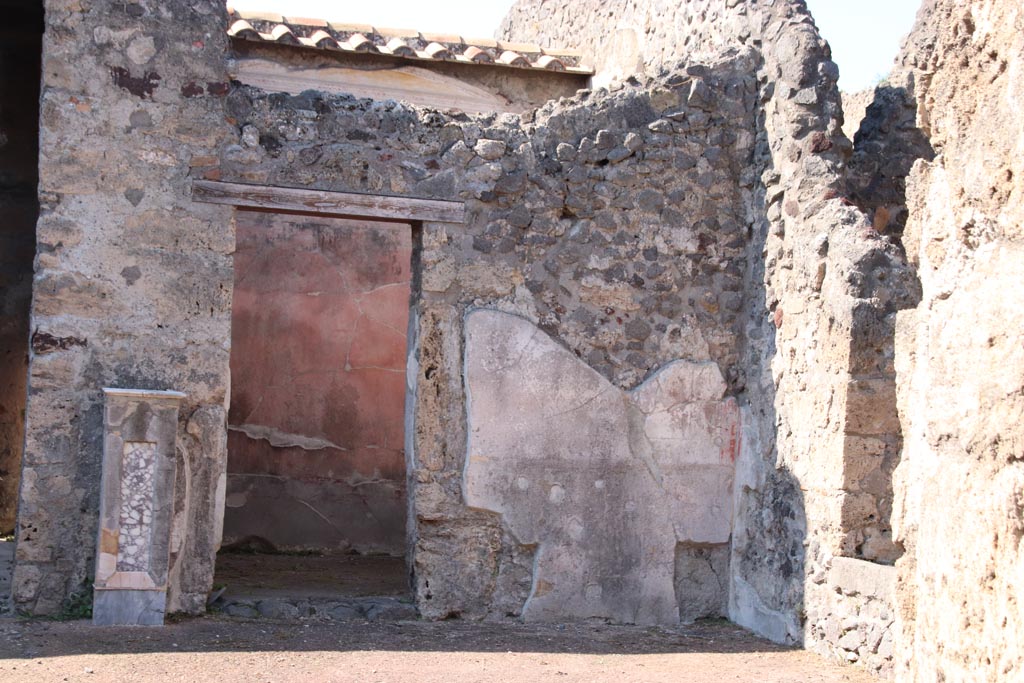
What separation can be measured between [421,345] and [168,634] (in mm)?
1716

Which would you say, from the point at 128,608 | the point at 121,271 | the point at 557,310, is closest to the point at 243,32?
the point at 121,271

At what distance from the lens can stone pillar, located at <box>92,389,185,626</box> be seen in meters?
4.81

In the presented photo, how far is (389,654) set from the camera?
4621 mm

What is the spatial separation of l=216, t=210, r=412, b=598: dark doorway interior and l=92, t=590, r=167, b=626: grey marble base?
2721 mm

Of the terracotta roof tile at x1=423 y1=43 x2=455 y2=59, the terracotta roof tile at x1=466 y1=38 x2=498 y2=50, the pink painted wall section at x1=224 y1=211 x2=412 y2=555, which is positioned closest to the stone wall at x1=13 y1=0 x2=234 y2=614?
the terracotta roof tile at x1=423 y1=43 x2=455 y2=59

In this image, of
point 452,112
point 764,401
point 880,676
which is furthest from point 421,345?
point 880,676

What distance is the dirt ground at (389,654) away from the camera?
420 centimetres

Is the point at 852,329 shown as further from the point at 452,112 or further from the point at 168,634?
the point at 168,634

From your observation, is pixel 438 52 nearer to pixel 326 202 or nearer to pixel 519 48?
pixel 519 48

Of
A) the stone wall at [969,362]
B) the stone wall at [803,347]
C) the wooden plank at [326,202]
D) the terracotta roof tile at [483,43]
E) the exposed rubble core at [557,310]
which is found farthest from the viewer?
the terracotta roof tile at [483,43]

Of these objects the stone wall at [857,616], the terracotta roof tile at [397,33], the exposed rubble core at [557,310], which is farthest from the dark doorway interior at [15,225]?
the stone wall at [857,616]

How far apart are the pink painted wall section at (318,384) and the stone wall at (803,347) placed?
3103mm

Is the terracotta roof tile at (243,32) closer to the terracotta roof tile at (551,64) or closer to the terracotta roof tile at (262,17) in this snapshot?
the terracotta roof tile at (262,17)

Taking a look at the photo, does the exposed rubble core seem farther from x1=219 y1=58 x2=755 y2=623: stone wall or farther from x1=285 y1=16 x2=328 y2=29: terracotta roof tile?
x1=285 y1=16 x2=328 y2=29: terracotta roof tile
